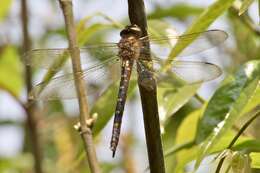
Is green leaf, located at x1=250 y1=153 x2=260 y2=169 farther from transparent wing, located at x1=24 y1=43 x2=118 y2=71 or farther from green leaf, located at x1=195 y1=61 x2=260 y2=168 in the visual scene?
transparent wing, located at x1=24 y1=43 x2=118 y2=71

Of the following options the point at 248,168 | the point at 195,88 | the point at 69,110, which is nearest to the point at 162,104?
the point at 195,88

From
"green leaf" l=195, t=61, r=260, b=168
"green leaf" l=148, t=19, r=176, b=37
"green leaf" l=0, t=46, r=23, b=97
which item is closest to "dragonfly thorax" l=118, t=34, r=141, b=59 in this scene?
"green leaf" l=148, t=19, r=176, b=37

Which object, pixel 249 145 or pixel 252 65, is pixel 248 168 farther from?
pixel 252 65

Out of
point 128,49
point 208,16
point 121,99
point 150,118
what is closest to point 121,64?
point 128,49

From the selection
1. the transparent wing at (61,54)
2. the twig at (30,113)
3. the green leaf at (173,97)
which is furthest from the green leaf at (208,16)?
the twig at (30,113)

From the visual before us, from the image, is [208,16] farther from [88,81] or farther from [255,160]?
[88,81]
